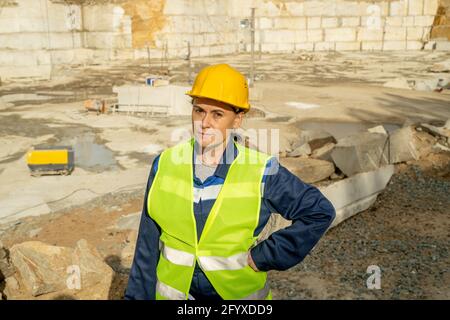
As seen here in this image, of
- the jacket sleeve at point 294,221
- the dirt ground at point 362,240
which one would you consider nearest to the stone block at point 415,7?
the dirt ground at point 362,240

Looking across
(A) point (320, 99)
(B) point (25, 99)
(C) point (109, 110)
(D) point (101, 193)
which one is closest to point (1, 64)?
(B) point (25, 99)

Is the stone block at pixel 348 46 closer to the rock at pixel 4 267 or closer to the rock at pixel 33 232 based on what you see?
the rock at pixel 33 232

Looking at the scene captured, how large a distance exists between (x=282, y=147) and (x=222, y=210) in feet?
29.6

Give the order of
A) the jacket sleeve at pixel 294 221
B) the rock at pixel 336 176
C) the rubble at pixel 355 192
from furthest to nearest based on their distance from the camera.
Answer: the rock at pixel 336 176
the rubble at pixel 355 192
the jacket sleeve at pixel 294 221

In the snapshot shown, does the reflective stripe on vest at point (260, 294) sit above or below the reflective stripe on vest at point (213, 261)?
below

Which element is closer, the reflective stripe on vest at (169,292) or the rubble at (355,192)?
the reflective stripe on vest at (169,292)

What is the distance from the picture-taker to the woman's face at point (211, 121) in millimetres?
2164

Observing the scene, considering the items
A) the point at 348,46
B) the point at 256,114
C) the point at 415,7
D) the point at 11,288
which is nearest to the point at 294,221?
the point at 11,288

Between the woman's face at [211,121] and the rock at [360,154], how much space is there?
6.54m

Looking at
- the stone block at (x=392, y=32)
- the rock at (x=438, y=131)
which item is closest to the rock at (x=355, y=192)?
the rock at (x=438, y=131)

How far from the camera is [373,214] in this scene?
7.03 meters

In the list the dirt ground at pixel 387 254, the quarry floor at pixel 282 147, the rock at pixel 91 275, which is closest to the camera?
the rock at pixel 91 275

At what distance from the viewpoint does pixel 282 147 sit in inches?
432

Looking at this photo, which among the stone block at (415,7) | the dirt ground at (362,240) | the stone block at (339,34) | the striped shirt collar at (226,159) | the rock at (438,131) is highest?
the stone block at (415,7)
